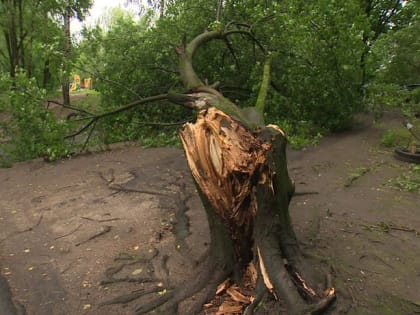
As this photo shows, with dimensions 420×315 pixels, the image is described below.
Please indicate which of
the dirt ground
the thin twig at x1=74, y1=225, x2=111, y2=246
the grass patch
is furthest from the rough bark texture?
the grass patch

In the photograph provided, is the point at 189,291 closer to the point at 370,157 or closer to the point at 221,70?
the point at 370,157

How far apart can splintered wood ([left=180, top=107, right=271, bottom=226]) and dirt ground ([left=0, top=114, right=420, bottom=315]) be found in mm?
894

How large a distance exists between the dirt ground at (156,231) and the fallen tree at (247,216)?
0.27 metres

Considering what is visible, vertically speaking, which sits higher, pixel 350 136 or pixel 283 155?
pixel 283 155

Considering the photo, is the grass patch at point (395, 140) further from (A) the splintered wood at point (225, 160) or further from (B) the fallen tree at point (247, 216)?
(A) the splintered wood at point (225, 160)

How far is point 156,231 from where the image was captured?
4.66 metres

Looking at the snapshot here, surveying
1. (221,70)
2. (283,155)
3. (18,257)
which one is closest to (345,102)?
(221,70)

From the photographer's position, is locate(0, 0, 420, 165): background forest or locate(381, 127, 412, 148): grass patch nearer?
locate(0, 0, 420, 165): background forest

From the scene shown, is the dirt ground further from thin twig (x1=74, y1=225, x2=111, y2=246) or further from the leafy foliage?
the leafy foliage

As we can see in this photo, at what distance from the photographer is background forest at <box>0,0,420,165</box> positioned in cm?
791

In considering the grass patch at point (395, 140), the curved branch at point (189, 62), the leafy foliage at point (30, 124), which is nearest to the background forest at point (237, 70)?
the leafy foliage at point (30, 124)

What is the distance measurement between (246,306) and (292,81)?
6.95m

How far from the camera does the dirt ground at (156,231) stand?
11.0ft

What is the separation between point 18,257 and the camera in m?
4.27
